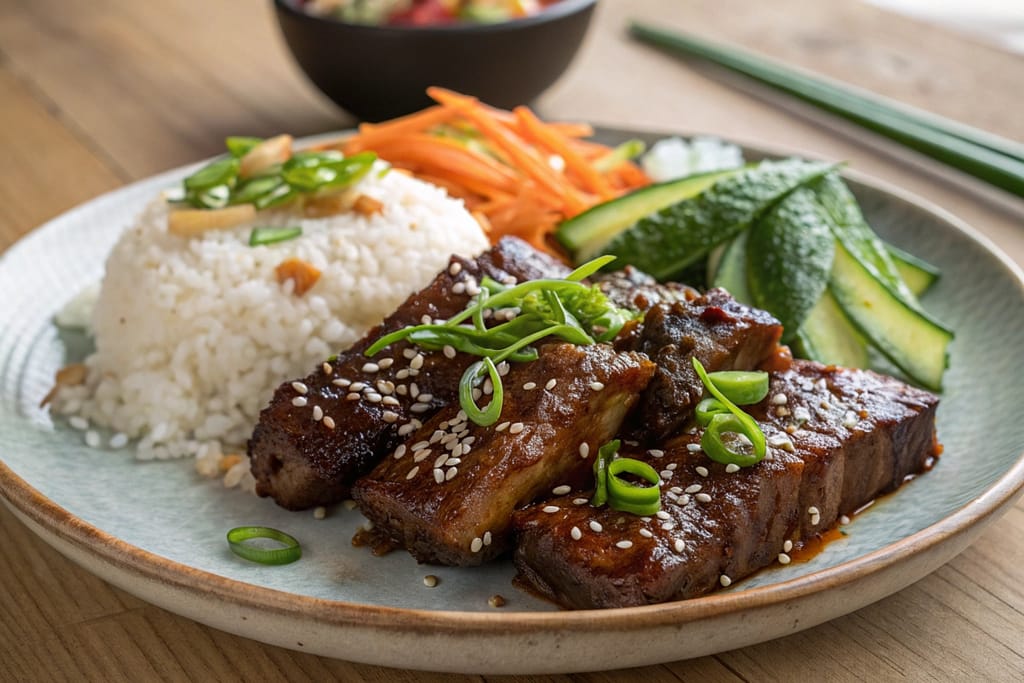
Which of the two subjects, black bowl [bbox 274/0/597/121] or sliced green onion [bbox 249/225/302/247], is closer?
sliced green onion [bbox 249/225/302/247]

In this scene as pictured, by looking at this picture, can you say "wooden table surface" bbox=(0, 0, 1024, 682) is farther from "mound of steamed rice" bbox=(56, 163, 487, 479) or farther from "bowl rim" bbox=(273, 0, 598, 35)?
"bowl rim" bbox=(273, 0, 598, 35)

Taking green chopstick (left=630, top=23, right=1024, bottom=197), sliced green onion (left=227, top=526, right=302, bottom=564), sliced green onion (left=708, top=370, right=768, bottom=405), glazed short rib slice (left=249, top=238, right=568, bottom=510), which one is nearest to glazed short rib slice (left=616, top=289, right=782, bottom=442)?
sliced green onion (left=708, top=370, right=768, bottom=405)

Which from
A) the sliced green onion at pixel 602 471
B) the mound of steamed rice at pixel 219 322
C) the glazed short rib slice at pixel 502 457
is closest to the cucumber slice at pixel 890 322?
the glazed short rib slice at pixel 502 457

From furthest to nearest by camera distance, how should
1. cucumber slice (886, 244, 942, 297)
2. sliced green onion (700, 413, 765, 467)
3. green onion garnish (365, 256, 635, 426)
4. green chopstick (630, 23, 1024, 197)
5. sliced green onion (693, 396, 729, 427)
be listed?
green chopstick (630, 23, 1024, 197) → cucumber slice (886, 244, 942, 297) → green onion garnish (365, 256, 635, 426) → sliced green onion (693, 396, 729, 427) → sliced green onion (700, 413, 765, 467)

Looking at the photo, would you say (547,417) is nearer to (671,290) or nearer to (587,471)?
(587,471)

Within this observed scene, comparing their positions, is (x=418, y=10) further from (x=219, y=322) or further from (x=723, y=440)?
(x=723, y=440)

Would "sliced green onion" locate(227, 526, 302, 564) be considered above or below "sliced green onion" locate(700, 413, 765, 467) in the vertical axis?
below

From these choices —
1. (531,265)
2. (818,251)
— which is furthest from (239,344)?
(818,251)
